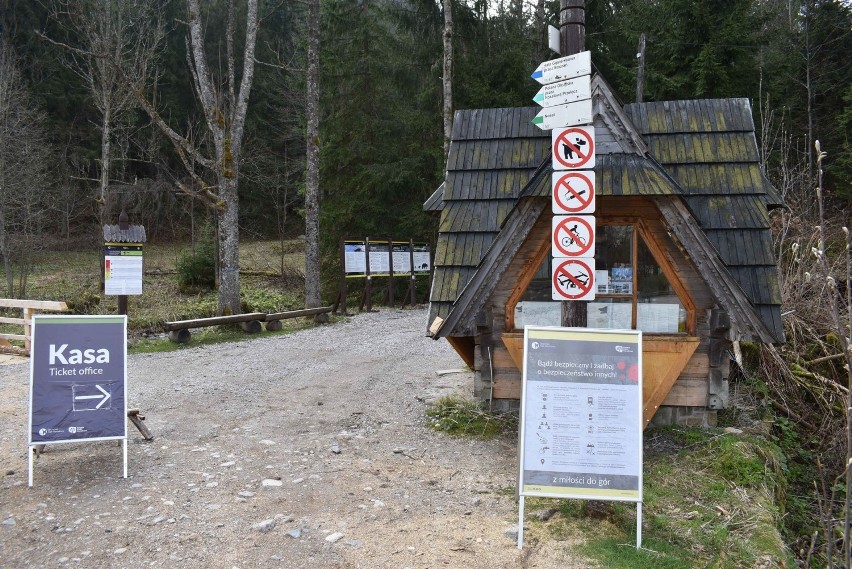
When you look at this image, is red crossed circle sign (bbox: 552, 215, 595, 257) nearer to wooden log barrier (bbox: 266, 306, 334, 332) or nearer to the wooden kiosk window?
the wooden kiosk window

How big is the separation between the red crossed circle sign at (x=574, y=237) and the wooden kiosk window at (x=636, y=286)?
2.33 m

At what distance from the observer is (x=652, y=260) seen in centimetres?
706

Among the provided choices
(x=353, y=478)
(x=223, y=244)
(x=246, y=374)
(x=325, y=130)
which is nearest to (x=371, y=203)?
(x=325, y=130)

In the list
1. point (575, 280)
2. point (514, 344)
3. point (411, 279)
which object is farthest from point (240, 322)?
point (575, 280)

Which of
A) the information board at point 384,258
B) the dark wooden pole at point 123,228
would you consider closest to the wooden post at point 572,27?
the dark wooden pole at point 123,228

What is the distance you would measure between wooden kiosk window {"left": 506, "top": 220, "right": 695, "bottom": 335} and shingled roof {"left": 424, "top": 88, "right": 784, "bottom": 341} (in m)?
0.54

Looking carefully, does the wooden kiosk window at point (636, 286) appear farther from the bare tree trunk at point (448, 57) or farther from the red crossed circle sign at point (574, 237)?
the bare tree trunk at point (448, 57)

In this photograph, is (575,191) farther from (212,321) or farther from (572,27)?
(212,321)

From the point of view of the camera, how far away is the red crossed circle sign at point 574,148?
16.0ft

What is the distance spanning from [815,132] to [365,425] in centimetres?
2153

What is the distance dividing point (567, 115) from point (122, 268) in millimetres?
9766

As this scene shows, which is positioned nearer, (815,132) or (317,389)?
(317,389)

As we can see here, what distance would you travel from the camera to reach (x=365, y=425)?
25.3ft

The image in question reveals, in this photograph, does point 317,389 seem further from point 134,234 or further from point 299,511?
point 134,234
